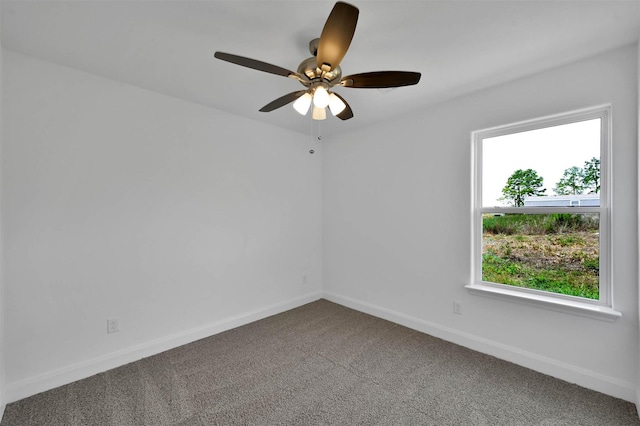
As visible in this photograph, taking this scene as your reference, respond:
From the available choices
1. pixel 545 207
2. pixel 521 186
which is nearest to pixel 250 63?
pixel 521 186

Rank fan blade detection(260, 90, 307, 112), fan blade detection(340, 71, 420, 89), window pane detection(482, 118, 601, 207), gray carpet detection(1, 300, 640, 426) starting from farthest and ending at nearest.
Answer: window pane detection(482, 118, 601, 207) < fan blade detection(260, 90, 307, 112) < gray carpet detection(1, 300, 640, 426) < fan blade detection(340, 71, 420, 89)

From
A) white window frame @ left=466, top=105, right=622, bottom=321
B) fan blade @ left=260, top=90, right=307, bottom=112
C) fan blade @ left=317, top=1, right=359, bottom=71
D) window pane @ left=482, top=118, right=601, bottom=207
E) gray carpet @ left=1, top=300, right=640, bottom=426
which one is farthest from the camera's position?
window pane @ left=482, top=118, right=601, bottom=207

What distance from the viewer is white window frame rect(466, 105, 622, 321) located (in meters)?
2.04

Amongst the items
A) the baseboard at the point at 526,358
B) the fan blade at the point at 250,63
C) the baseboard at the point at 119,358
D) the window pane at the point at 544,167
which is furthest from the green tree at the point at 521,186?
the baseboard at the point at 119,358

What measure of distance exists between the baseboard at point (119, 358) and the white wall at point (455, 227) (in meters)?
1.39

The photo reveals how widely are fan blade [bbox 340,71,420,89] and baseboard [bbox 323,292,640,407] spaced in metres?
2.35

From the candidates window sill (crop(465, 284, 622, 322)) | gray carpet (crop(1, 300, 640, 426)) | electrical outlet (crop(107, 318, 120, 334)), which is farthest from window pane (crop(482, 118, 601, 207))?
electrical outlet (crop(107, 318, 120, 334))

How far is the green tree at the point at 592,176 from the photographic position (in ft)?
6.94

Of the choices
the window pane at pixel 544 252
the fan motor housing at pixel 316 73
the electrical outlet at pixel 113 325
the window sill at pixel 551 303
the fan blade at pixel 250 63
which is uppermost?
the fan motor housing at pixel 316 73

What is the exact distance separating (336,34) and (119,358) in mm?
2915

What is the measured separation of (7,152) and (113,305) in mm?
A: 1343

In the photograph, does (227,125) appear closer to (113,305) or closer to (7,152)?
A: (7,152)

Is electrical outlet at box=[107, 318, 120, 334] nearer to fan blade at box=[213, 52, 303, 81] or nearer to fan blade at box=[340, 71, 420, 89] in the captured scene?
fan blade at box=[213, 52, 303, 81]

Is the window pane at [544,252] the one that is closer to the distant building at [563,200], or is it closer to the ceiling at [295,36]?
the distant building at [563,200]
